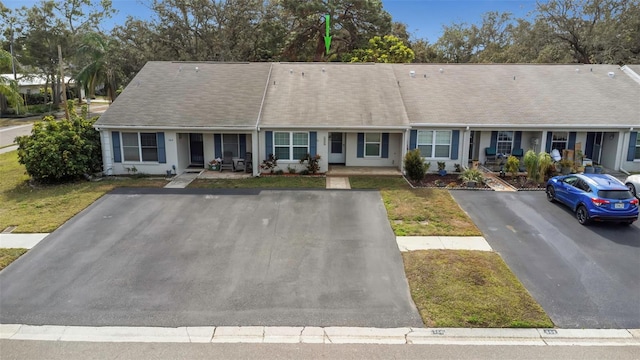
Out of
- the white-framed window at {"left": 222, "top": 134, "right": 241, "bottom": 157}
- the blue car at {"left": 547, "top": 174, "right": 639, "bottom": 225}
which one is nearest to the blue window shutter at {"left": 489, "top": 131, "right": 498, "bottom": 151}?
the blue car at {"left": 547, "top": 174, "right": 639, "bottom": 225}

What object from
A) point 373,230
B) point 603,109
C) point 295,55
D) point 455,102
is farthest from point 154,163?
point 295,55

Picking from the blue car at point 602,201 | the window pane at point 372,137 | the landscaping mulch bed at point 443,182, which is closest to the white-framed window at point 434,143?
the landscaping mulch bed at point 443,182

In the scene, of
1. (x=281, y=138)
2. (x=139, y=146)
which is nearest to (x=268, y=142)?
(x=281, y=138)

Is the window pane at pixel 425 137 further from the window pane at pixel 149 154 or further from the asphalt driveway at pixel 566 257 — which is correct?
the window pane at pixel 149 154

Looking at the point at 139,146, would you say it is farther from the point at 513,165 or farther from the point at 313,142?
the point at 513,165

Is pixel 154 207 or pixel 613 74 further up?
pixel 613 74

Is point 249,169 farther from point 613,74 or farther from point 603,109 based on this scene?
point 613,74

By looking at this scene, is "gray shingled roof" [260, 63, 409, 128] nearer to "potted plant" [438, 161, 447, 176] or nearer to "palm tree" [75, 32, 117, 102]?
"potted plant" [438, 161, 447, 176]
